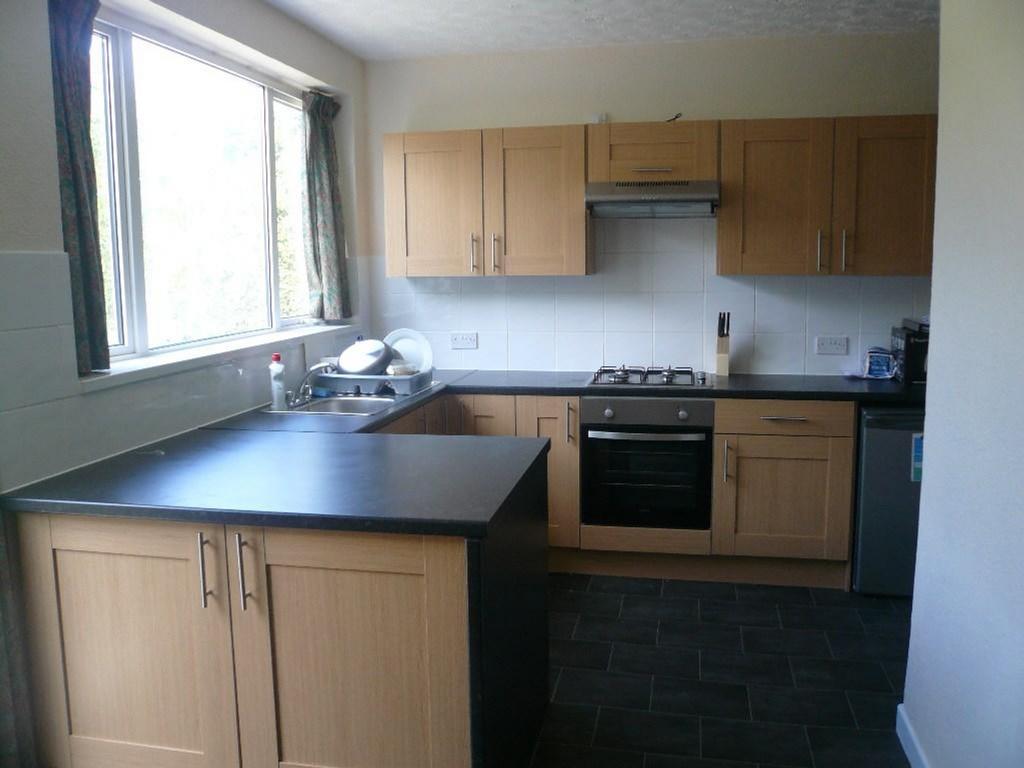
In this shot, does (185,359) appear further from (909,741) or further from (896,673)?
(896,673)

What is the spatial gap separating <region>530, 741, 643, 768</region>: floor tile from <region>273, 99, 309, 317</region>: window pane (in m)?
2.36

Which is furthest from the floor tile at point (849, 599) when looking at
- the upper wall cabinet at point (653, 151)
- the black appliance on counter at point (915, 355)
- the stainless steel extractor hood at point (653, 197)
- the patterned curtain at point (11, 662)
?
the patterned curtain at point (11, 662)

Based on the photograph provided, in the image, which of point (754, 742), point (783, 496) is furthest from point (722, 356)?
point (754, 742)

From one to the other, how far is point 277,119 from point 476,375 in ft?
4.98

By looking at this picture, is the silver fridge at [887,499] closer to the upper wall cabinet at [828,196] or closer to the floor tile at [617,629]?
the upper wall cabinet at [828,196]

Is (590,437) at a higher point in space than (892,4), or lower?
lower

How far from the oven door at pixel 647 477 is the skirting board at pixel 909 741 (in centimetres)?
133

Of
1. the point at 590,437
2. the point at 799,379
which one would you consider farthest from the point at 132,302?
the point at 799,379

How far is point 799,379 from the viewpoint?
408 cm

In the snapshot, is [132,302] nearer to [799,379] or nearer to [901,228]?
[799,379]

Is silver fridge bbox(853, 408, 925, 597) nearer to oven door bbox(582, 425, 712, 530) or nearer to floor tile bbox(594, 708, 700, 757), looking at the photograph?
oven door bbox(582, 425, 712, 530)

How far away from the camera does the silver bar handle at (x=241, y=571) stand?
79.7 inches

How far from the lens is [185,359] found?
293 centimetres

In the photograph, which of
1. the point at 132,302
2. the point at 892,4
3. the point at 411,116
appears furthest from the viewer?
the point at 411,116
